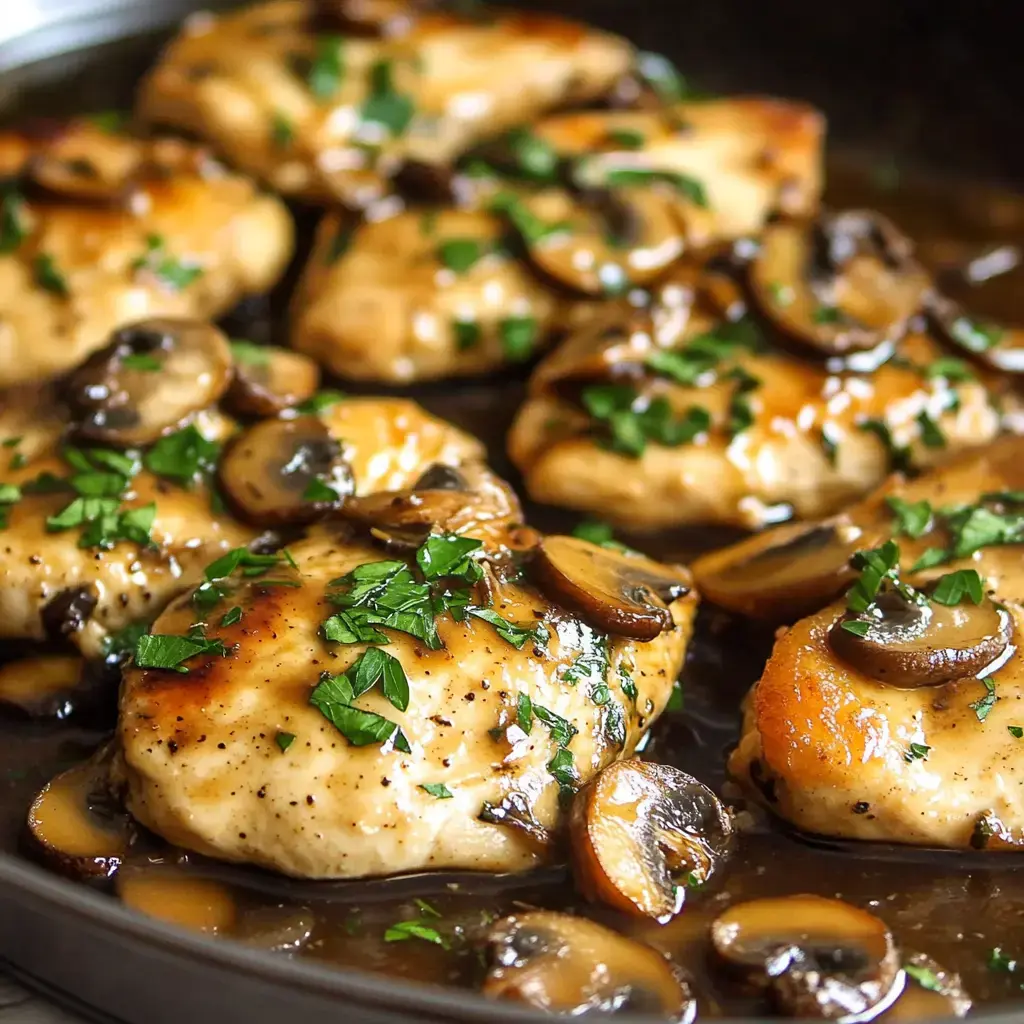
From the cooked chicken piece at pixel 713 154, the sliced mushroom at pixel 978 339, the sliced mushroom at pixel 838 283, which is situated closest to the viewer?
the sliced mushroom at pixel 838 283

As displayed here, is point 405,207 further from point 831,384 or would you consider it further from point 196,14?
point 196,14

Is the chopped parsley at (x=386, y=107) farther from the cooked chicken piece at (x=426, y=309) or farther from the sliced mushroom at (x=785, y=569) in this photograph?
the sliced mushroom at (x=785, y=569)

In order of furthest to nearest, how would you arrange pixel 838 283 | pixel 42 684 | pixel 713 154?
pixel 713 154
pixel 838 283
pixel 42 684

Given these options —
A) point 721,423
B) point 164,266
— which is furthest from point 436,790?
point 164,266

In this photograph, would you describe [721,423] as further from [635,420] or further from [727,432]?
[635,420]

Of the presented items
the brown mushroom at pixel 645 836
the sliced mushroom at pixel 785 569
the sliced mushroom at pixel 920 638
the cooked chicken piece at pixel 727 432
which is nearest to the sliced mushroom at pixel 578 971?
the brown mushroom at pixel 645 836

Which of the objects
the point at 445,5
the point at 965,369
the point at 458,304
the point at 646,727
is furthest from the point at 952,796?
the point at 445,5
